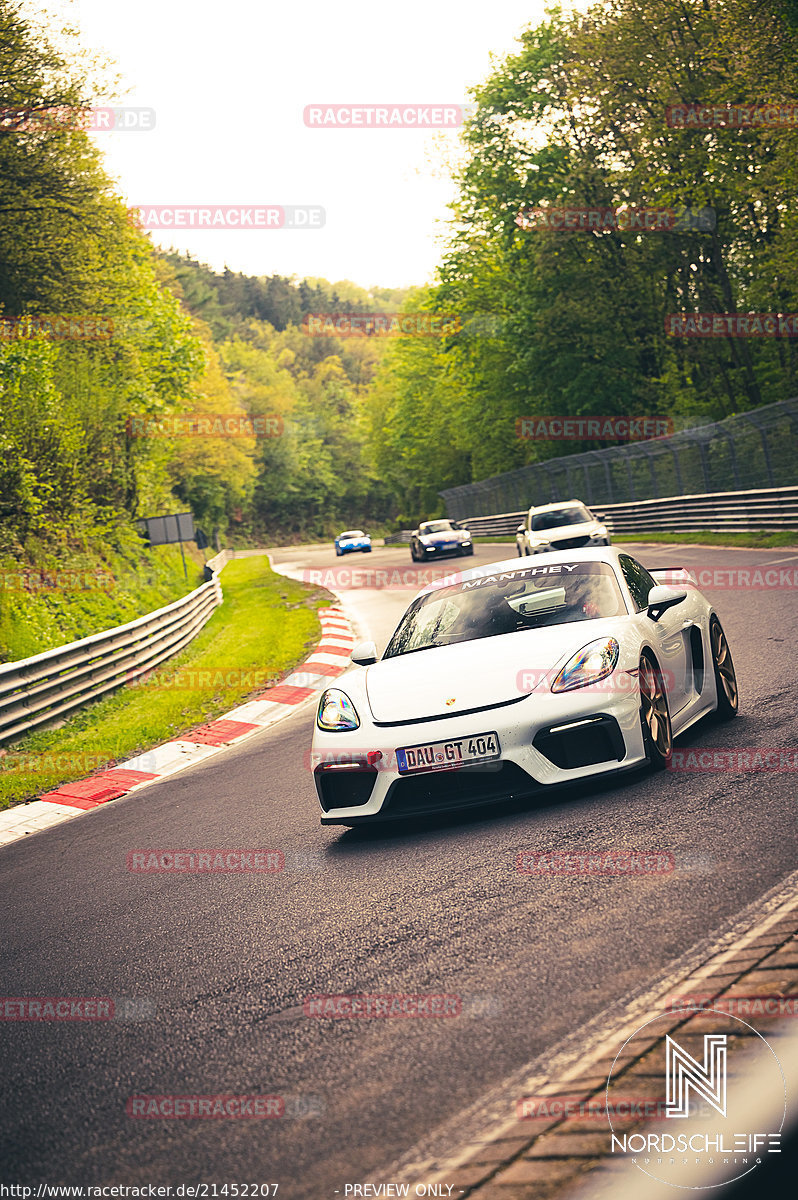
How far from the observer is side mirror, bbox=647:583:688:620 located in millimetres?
6559

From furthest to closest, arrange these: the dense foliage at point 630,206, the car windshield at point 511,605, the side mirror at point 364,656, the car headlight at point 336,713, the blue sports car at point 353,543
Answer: the blue sports car at point 353,543 → the dense foliage at point 630,206 → the side mirror at point 364,656 → the car windshield at point 511,605 → the car headlight at point 336,713

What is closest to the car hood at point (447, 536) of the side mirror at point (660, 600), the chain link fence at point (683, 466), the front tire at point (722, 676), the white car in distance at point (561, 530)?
the chain link fence at point (683, 466)

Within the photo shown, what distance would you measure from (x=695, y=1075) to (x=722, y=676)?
479 centimetres

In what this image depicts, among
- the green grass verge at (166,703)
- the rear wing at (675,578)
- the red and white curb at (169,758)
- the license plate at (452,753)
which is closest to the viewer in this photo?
the license plate at (452,753)

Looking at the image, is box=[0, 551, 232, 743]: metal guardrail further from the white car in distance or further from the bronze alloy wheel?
the bronze alloy wheel

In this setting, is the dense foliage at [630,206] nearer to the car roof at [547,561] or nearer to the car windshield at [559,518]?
the car windshield at [559,518]

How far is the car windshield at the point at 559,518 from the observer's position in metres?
24.0

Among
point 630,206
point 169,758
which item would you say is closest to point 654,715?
point 169,758

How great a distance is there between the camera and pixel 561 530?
2238cm

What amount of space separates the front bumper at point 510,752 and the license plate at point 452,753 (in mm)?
28

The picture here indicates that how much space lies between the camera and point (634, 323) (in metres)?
41.2

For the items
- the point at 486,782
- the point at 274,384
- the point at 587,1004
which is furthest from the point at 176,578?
the point at 274,384

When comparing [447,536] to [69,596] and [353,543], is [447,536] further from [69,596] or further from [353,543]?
[353,543]

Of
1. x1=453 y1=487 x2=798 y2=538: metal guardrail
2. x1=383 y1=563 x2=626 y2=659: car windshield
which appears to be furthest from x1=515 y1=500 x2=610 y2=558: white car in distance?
x1=383 y1=563 x2=626 y2=659: car windshield
